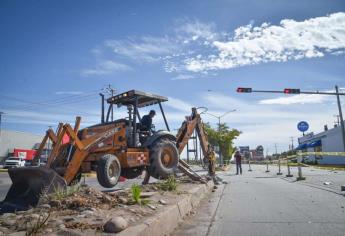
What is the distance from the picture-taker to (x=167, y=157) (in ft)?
36.1

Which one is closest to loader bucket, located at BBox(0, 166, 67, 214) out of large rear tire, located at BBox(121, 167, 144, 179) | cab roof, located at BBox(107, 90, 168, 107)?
large rear tire, located at BBox(121, 167, 144, 179)

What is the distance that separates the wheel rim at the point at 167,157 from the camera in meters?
10.9

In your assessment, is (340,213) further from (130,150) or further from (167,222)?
(130,150)

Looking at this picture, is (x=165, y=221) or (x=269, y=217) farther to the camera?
(x=269, y=217)

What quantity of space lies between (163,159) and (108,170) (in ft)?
9.27

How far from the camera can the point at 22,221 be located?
458 cm

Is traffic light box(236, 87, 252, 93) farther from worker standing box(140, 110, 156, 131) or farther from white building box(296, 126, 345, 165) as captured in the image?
white building box(296, 126, 345, 165)

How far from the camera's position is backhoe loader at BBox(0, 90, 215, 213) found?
7.32 meters

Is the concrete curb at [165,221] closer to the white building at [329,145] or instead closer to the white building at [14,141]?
the white building at [329,145]

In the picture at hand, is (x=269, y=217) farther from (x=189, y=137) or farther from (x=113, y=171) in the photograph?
(x=189, y=137)

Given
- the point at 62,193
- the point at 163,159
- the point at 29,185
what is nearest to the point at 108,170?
the point at 29,185

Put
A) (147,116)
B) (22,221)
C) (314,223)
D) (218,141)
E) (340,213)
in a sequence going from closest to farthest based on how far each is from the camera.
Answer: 1. (22,221)
2. (314,223)
3. (340,213)
4. (147,116)
5. (218,141)

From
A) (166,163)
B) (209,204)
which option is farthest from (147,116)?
(209,204)

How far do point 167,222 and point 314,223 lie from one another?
2606mm
